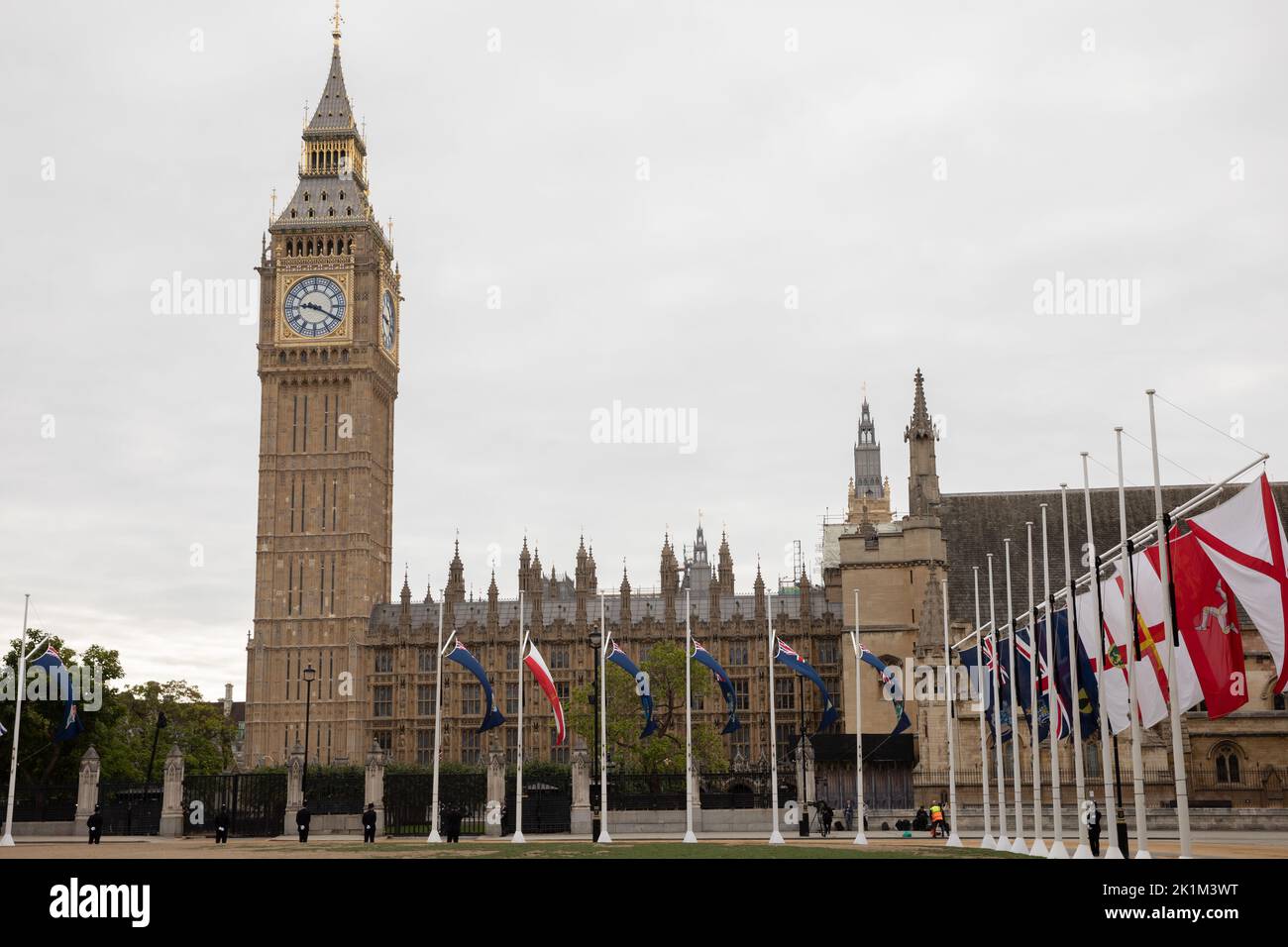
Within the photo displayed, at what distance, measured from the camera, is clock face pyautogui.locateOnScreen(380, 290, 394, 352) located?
9594cm

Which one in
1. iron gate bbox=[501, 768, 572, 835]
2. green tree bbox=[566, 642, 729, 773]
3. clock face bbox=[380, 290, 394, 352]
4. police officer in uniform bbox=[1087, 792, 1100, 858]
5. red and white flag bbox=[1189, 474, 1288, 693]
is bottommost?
iron gate bbox=[501, 768, 572, 835]

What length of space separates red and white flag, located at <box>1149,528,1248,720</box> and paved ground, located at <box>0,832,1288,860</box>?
7525 millimetres

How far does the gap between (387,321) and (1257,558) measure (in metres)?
82.7

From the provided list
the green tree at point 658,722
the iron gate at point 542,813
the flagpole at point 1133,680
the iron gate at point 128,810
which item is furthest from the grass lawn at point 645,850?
the green tree at point 658,722

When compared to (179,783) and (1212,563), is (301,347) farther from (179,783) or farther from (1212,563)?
(1212,563)

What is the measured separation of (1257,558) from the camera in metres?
21.1

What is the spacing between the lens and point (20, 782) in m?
59.0

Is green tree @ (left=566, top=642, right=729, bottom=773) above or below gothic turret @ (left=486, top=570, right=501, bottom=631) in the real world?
below

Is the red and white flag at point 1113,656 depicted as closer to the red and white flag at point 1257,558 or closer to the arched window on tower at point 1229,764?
the red and white flag at point 1257,558

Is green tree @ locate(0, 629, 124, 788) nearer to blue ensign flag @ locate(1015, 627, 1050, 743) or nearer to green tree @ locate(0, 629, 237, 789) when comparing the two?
green tree @ locate(0, 629, 237, 789)

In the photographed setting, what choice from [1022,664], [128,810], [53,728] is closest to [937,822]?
[1022,664]

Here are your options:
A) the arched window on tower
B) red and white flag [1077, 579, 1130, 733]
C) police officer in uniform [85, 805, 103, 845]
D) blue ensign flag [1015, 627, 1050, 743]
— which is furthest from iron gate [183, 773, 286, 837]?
the arched window on tower

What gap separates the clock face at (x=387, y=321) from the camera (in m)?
95.9

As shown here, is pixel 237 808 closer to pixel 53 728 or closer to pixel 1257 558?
pixel 53 728
